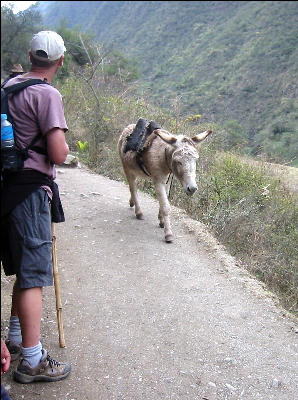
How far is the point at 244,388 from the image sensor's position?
341 centimetres

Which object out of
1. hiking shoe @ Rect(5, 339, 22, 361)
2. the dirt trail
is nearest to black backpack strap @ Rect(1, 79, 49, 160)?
hiking shoe @ Rect(5, 339, 22, 361)

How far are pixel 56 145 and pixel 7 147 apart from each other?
309 millimetres

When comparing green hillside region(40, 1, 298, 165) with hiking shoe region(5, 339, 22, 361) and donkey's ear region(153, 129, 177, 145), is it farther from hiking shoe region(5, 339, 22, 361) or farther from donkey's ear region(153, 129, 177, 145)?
hiking shoe region(5, 339, 22, 361)

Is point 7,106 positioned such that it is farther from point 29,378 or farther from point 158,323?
point 158,323

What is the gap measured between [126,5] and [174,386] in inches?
1480

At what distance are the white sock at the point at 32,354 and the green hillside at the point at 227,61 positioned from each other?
8104mm

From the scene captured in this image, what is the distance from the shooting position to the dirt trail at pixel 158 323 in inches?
132

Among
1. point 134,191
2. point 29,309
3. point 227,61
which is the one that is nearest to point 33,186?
point 29,309

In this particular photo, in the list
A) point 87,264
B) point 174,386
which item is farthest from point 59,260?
point 174,386

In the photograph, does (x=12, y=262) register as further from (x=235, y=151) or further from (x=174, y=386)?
(x=235, y=151)

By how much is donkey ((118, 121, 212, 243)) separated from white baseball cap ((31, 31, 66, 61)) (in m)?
2.82

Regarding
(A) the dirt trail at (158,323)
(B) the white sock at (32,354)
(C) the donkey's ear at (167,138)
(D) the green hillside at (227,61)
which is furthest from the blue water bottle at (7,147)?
(D) the green hillside at (227,61)

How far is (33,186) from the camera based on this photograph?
2.79 m

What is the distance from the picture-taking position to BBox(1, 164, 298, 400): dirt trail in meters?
3.36
